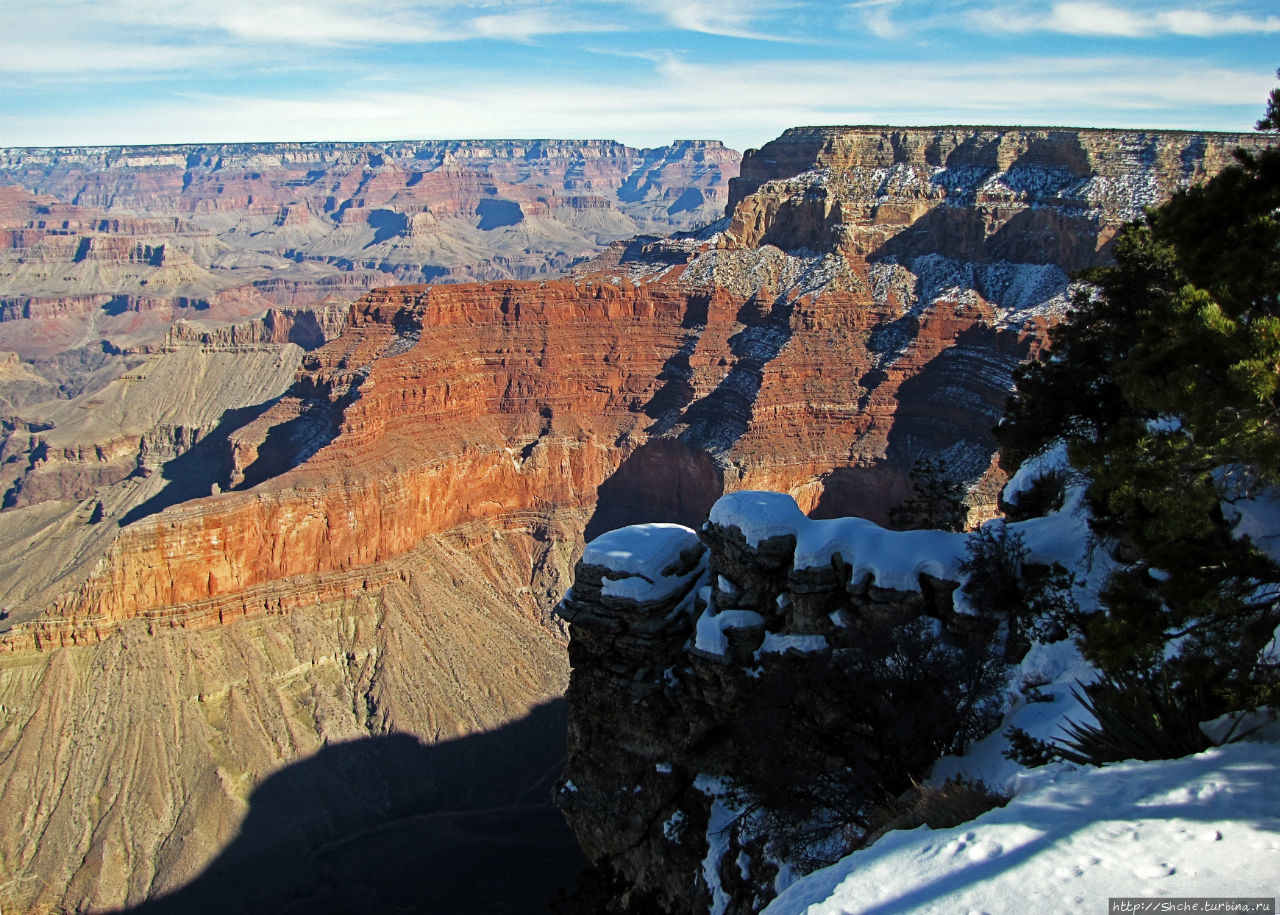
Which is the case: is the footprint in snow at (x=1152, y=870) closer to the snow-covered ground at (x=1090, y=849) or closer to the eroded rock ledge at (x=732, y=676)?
the snow-covered ground at (x=1090, y=849)

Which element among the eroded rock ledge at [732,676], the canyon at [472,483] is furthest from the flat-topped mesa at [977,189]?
the eroded rock ledge at [732,676]

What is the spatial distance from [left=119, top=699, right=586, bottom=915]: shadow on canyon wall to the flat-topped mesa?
47.3 meters

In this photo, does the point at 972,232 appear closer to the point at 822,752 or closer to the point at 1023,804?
the point at 822,752

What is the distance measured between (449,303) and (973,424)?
37.9 m

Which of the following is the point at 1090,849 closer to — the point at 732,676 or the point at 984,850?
the point at 984,850

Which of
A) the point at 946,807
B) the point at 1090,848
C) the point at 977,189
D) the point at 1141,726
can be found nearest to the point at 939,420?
the point at 977,189

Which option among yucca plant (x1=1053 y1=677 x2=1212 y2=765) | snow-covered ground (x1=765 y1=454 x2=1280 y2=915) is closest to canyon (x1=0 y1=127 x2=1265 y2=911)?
yucca plant (x1=1053 y1=677 x2=1212 y2=765)

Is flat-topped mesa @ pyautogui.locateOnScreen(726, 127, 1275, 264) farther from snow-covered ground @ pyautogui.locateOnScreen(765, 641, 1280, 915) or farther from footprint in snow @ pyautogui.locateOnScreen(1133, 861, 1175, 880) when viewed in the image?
footprint in snow @ pyautogui.locateOnScreen(1133, 861, 1175, 880)

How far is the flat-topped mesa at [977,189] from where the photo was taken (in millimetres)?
66125

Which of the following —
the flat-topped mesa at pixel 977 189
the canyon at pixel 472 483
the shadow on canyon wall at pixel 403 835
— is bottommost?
the shadow on canyon wall at pixel 403 835

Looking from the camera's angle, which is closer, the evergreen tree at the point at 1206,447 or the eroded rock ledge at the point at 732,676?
the evergreen tree at the point at 1206,447

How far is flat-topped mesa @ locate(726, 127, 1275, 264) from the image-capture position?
217ft

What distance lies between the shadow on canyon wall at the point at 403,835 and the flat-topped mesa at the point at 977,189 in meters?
47.3

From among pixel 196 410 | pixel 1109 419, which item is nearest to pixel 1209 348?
pixel 1109 419
